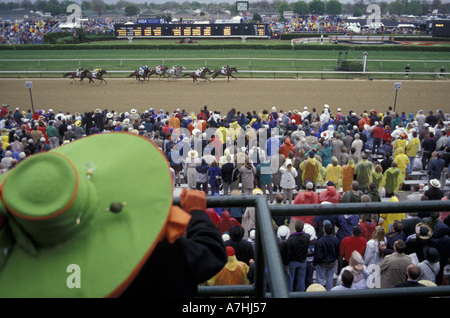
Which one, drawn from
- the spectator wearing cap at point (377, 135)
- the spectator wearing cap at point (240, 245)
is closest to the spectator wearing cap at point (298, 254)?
the spectator wearing cap at point (240, 245)

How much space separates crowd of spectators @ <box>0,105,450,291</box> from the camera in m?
5.31

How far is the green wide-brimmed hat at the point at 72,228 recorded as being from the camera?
1018 millimetres

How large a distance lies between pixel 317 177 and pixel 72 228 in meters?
8.75

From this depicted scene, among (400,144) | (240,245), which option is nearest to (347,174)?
(400,144)

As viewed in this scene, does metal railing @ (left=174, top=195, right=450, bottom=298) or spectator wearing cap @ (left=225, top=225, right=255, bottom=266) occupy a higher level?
metal railing @ (left=174, top=195, right=450, bottom=298)

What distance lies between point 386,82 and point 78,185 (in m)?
27.9

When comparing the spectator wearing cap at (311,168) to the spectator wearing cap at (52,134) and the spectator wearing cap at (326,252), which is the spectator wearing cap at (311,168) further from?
the spectator wearing cap at (52,134)

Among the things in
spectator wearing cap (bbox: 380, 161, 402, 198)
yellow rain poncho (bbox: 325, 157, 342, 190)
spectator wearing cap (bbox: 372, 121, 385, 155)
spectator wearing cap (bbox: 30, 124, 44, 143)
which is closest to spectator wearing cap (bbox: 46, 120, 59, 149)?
spectator wearing cap (bbox: 30, 124, 44, 143)

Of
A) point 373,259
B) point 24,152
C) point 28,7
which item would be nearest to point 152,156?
point 373,259

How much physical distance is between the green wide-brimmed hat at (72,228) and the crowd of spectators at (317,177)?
45.4 inches

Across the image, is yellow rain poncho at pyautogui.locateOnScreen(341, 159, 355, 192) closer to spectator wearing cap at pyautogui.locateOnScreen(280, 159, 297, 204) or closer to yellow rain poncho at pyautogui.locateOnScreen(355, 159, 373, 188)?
yellow rain poncho at pyautogui.locateOnScreen(355, 159, 373, 188)

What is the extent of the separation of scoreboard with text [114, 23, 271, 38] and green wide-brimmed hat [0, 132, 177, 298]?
45162 mm
